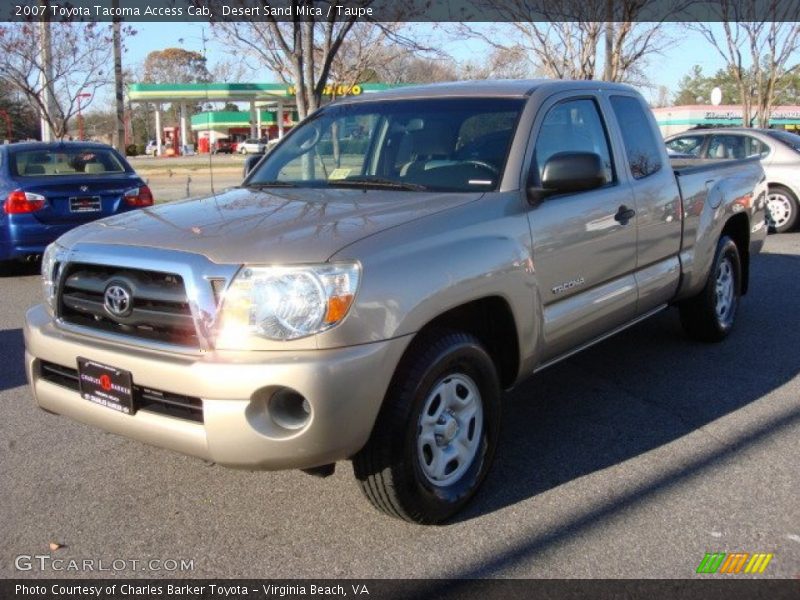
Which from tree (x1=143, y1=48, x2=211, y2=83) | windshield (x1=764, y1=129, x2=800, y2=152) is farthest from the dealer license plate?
tree (x1=143, y1=48, x2=211, y2=83)

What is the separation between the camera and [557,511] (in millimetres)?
3617

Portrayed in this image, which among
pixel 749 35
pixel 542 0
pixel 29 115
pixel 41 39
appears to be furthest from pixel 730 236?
pixel 29 115

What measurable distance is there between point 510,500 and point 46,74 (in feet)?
48.5

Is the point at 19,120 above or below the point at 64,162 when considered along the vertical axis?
above

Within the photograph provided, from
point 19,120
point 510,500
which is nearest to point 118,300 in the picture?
point 510,500

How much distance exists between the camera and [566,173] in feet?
12.7

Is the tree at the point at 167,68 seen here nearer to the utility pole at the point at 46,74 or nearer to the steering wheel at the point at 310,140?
the utility pole at the point at 46,74

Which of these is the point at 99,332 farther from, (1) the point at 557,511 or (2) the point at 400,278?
(1) the point at 557,511

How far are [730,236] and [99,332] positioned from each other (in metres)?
5.12

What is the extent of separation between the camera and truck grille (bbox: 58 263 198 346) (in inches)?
123

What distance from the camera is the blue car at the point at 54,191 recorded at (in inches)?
353

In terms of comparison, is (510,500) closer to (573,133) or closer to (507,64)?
(573,133)

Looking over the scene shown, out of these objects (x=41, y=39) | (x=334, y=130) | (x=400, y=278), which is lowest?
(x=400, y=278)

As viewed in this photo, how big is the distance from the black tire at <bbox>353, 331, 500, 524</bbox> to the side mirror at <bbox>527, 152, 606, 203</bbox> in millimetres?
901
